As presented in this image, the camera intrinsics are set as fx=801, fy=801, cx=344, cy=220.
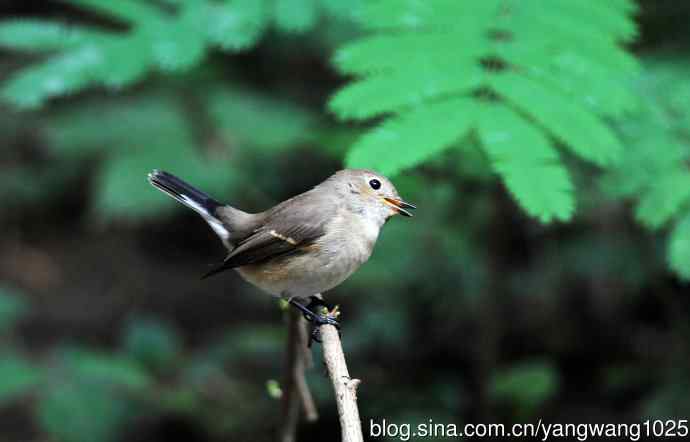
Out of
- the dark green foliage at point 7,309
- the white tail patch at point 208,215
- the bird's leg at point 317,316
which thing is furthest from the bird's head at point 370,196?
the dark green foliage at point 7,309

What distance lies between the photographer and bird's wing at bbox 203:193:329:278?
11.6 ft

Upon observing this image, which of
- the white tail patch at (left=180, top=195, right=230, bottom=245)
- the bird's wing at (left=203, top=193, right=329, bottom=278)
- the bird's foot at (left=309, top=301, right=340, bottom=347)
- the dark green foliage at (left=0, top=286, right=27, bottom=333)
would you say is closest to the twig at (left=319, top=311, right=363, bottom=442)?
the bird's foot at (left=309, top=301, right=340, bottom=347)

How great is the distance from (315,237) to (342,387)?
1260 millimetres

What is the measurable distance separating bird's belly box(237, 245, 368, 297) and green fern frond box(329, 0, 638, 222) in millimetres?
436

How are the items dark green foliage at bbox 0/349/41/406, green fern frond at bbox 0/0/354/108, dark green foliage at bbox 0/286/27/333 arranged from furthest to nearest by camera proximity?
1. dark green foliage at bbox 0/286/27/333
2. dark green foliage at bbox 0/349/41/406
3. green fern frond at bbox 0/0/354/108

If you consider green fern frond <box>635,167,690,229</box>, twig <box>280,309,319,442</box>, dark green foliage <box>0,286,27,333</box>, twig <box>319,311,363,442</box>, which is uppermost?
dark green foliage <box>0,286,27,333</box>

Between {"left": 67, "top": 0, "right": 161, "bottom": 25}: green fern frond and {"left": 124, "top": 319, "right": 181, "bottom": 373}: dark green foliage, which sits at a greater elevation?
{"left": 67, "top": 0, "right": 161, "bottom": 25}: green fern frond

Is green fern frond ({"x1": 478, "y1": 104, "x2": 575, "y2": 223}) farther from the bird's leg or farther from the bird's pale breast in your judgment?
the bird's leg

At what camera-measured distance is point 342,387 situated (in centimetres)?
235

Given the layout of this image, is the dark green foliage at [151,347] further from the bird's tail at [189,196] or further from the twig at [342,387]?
the twig at [342,387]

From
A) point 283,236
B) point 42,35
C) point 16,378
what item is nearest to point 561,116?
point 283,236

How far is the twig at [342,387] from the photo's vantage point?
2129 millimetres

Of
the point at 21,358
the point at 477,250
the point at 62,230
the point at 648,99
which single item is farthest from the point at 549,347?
the point at 62,230

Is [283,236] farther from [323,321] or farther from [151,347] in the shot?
[151,347]
